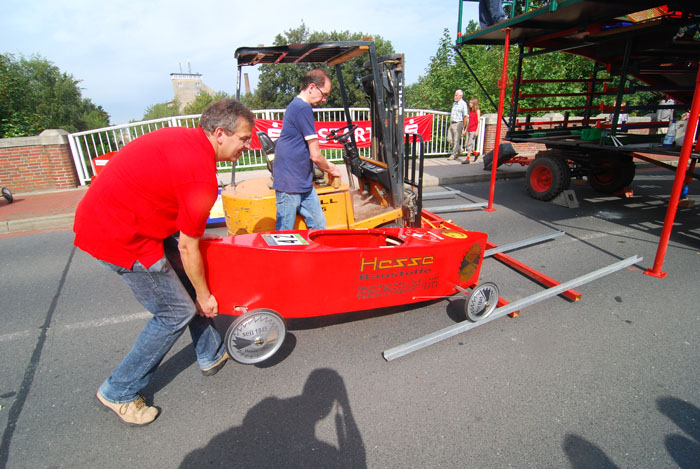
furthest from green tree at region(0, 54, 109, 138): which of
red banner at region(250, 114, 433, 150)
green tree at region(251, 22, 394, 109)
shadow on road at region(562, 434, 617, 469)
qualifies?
shadow on road at region(562, 434, 617, 469)

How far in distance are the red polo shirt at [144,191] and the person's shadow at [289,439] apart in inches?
46.4

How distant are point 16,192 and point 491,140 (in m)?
13.6

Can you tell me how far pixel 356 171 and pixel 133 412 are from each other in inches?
130

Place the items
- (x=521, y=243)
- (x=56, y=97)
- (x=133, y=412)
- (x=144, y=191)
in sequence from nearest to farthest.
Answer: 1. (x=144, y=191)
2. (x=133, y=412)
3. (x=521, y=243)
4. (x=56, y=97)

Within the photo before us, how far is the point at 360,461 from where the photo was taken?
195cm

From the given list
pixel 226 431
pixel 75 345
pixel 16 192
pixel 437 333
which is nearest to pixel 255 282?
pixel 226 431

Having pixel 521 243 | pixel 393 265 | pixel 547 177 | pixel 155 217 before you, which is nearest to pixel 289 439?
pixel 393 265

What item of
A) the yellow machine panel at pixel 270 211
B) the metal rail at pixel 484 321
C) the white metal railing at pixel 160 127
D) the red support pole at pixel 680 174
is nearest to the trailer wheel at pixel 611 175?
the red support pole at pixel 680 174

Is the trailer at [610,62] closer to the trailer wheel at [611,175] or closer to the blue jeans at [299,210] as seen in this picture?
the trailer wheel at [611,175]

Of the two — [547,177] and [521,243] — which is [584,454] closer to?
[521,243]

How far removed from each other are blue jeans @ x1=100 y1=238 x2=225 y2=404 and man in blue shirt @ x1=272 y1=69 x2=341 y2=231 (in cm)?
138

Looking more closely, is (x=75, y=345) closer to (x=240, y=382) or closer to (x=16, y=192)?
(x=240, y=382)

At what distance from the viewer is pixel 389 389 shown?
246cm

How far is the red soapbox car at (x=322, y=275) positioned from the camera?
238 cm
